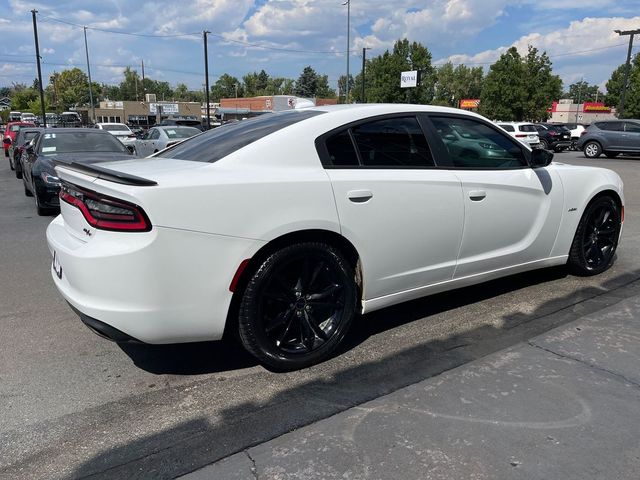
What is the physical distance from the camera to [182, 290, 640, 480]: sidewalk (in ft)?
7.63

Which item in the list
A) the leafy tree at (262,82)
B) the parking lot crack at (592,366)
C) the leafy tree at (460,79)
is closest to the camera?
the parking lot crack at (592,366)

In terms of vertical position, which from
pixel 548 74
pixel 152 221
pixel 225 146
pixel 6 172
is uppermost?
pixel 548 74

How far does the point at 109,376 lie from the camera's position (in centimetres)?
319

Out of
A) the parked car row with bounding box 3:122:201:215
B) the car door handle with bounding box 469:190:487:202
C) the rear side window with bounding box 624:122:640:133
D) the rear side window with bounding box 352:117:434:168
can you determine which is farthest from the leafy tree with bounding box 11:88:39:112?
the car door handle with bounding box 469:190:487:202

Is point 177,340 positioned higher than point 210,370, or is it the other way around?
point 177,340

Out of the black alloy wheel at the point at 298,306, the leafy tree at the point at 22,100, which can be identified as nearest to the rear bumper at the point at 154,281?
the black alloy wheel at the point at 298,306

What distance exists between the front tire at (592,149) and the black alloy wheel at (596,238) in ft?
65.9

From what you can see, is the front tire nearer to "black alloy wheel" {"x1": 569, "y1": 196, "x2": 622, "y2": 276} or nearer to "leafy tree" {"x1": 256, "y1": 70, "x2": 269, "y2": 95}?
"black alloy wheel" {"x1": 569, "y1": 196, "x2": 622, "y2": 276}

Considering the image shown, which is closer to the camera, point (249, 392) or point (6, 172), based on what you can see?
point (249, 392)

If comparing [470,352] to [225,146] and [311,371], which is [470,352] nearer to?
[311,371]

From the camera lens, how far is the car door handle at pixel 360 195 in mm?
3195

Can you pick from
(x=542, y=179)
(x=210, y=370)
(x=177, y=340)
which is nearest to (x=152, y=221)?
(x=177, y=340)

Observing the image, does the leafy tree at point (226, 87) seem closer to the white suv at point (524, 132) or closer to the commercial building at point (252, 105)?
the commercial building at point (252, 105)

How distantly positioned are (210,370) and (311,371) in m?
0.64
